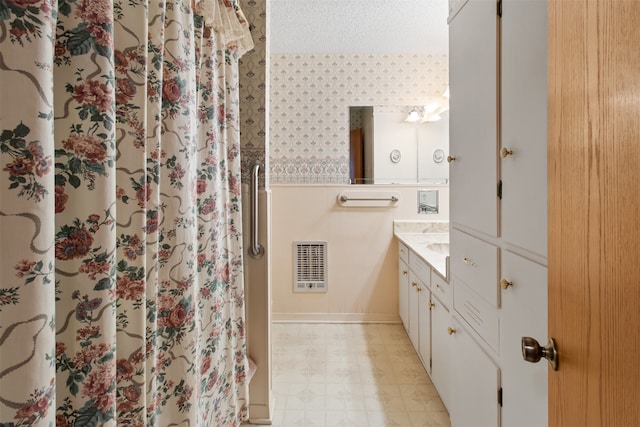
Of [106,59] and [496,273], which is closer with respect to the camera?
[106,59]

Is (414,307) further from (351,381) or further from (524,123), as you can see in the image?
(524,123)

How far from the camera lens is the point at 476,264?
4.55 feet

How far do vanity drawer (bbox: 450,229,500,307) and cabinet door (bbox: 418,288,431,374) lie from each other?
67 cm

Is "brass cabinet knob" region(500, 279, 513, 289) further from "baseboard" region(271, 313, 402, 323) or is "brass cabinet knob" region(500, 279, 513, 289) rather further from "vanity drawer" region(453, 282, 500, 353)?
"baseboard" region(271, 313, 402, 323)

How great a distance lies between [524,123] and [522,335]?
627 millimetres

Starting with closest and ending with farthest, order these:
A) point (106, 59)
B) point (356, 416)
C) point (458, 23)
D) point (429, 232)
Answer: point (106, 59), point (458, 23), point (356, 416), point (429, 232)

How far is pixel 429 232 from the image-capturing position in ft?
11.1

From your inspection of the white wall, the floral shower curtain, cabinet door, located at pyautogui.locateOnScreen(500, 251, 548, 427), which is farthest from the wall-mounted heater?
cabinet door, located at pyautogui.locateOnScreen(500, 251, 548, 427)

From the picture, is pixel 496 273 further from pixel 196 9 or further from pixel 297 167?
pixel 297 167

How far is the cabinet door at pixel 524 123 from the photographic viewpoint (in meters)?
0.93

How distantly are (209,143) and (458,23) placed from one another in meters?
1.20

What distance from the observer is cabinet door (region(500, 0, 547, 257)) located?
928 millimetres

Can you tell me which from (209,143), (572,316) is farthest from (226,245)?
(572,316)

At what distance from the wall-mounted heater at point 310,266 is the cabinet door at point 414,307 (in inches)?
37.1
